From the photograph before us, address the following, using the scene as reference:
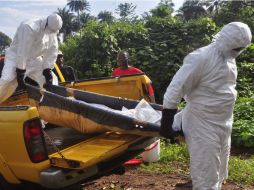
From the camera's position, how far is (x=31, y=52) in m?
6.48

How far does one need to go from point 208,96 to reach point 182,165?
2.56 m

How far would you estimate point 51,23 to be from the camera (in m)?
6.38

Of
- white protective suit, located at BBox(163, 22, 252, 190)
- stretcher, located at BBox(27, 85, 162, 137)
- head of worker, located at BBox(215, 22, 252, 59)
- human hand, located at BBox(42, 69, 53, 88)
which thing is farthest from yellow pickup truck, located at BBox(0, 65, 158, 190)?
human hand, located at BBox(42, 69, 53, 88)

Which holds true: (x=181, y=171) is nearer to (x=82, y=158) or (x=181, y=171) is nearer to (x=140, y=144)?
(x=140, y=144)

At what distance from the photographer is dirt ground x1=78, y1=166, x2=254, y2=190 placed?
17.5 ft

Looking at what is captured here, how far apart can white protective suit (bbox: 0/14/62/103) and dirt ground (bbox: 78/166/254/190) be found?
1857 mm

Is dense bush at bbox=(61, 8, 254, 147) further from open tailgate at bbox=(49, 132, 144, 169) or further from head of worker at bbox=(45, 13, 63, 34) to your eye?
open tailgate at bbox=(49, 132, 144, 169)

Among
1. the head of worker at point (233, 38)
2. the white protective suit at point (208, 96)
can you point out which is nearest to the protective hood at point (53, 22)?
the white protective suit at point (208, 96)

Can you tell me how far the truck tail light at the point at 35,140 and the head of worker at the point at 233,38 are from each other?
1804 millimetres

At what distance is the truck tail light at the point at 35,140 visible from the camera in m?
3.96

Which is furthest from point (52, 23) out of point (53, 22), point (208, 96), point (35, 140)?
point (208, 96)

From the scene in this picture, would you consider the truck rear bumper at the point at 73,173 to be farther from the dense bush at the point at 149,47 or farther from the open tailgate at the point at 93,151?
the dense bush at the point at 149,47

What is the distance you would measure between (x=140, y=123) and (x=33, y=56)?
2.89 meters

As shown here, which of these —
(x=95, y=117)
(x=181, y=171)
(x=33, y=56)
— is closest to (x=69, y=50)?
(x=33, y=56)
